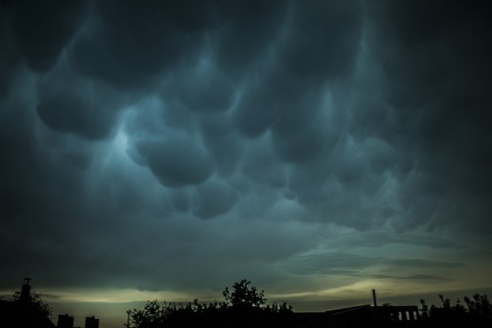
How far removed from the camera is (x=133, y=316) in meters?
41.3

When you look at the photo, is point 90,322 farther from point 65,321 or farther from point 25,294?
point 25,294

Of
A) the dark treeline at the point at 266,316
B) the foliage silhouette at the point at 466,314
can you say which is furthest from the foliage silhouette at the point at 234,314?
the foliage silhouette at the point at 466,314

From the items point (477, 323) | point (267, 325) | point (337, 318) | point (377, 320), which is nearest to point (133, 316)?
point (267, 325)

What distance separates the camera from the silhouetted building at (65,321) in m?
44.5

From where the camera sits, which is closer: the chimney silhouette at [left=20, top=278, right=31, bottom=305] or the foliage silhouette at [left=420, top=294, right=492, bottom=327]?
the foliage silhouette at [left=420, top=294, right=492, bottom=327]

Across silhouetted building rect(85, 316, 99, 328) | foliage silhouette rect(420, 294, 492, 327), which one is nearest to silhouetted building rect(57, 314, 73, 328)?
silhouetted building rect(85, 316, 99, 328)

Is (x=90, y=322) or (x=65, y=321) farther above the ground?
(x=65, y=321)

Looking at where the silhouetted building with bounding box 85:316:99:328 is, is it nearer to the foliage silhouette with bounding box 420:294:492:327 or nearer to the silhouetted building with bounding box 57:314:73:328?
the silhouetted building with bounding box 57:314:73:328

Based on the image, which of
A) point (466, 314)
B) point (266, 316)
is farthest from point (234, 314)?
point (466, 314)

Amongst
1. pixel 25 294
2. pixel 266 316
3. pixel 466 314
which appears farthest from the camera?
pixel 25 294

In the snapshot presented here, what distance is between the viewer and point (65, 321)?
44938 mm

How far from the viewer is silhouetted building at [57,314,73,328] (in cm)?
4447

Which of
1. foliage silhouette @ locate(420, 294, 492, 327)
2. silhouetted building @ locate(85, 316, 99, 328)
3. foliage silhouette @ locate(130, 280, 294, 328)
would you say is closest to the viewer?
foliage silhouette @ locate(420, 294, 492, 327)

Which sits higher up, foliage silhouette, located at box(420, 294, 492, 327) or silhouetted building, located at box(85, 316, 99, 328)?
foliage silhouette, located at box(420, 294, 492, 327)
